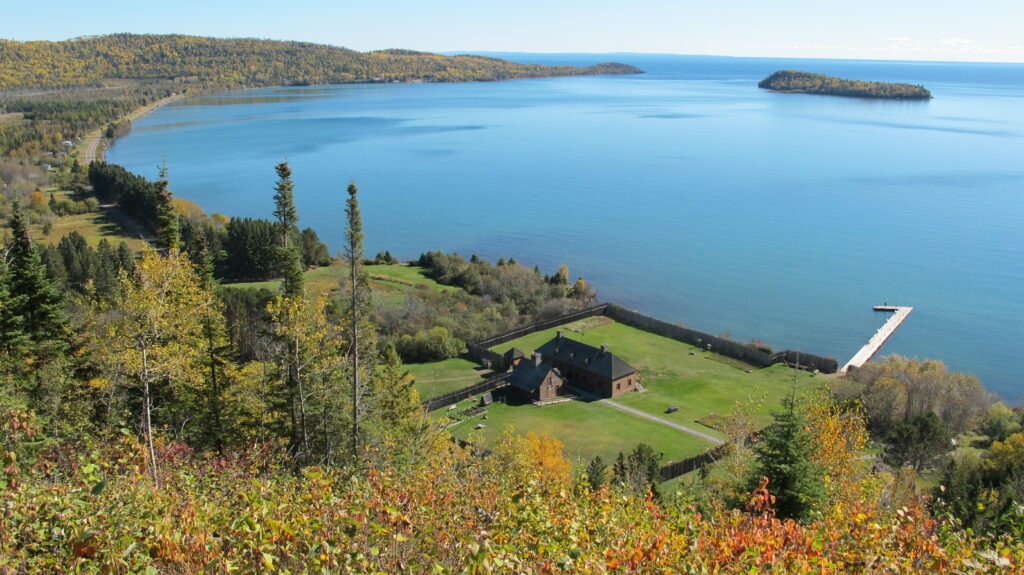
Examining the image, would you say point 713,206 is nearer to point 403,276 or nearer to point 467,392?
point 403,276

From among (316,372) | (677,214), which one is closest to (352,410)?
(316,372)

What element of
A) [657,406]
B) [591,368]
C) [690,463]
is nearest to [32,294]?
[690,463]

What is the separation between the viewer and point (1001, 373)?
45406 mm

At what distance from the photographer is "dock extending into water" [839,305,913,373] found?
44.6 metres

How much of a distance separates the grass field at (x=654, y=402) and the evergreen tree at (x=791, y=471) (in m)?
13.6

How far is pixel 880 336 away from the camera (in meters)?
49.0

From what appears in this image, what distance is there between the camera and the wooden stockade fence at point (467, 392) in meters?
36.8

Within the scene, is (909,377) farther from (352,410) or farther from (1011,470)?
(352,410)

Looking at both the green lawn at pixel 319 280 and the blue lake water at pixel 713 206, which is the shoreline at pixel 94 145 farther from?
the green lawn at pixel 319 280

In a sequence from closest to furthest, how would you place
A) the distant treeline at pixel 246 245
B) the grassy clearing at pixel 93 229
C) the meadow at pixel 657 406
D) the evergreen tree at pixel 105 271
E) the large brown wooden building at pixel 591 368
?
the meadow at pixel 657 406, the large brown wooden building at pixel 591 368, the evergreen tree at pixel 105 271, the distant treeline at pixel 246 245, the grassy clearing at pixel 93 229

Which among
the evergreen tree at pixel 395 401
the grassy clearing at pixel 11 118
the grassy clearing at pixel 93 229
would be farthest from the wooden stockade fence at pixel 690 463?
the grassy clearing at pixel 11 118

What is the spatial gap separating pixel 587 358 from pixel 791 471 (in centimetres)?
2555

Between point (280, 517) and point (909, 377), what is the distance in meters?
38.5

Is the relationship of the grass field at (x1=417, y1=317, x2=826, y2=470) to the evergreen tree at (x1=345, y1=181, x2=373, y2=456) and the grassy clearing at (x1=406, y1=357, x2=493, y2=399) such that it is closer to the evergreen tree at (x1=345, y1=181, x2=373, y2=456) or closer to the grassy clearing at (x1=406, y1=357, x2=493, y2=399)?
the grassy clearing at (x1=406, y1=357, x2=493, y2=399)
